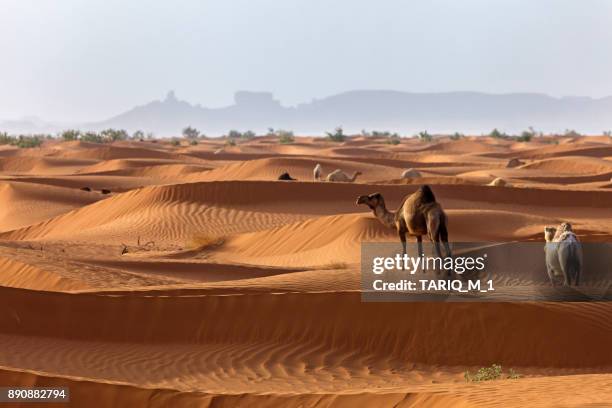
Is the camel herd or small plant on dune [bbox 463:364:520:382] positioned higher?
the camel herd

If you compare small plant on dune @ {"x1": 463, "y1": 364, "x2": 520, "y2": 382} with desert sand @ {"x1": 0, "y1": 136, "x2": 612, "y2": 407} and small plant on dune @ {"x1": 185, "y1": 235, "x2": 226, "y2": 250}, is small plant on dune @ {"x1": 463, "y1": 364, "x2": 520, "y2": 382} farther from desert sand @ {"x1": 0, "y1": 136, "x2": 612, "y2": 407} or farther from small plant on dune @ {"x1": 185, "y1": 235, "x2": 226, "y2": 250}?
small plant on dune @ {"x1": 185, "y1": 235, "x2": 226, "y2": 250}

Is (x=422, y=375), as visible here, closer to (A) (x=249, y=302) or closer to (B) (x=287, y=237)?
(A) (x=249, y=302)

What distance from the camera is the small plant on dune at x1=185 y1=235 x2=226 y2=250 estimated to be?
1130 inches

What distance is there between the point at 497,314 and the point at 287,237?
14.0 metres

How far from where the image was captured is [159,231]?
32281 millimetres

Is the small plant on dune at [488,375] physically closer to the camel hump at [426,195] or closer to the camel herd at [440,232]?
the camel herd at [440,232]

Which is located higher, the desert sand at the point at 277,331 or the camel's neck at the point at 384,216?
the camel's neck at the point at 384,216

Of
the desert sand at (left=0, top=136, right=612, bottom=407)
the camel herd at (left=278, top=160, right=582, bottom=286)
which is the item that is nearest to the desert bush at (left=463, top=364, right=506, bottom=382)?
the desert sand at (left=0, top=136, right=612, bottom=407)

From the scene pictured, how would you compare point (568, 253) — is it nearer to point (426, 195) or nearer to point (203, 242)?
point (426, 195)

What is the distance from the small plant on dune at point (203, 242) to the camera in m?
28.7

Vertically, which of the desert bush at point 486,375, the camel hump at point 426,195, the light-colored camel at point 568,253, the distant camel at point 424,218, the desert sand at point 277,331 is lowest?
the desert bush at point 486,375

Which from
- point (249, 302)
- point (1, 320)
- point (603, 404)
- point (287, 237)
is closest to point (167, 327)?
point (249, 302)

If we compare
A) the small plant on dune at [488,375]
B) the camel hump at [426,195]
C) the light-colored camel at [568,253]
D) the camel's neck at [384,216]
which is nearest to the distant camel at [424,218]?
the camel hump at [426,195]

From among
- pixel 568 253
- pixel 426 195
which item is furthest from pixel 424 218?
pixel 568 253
